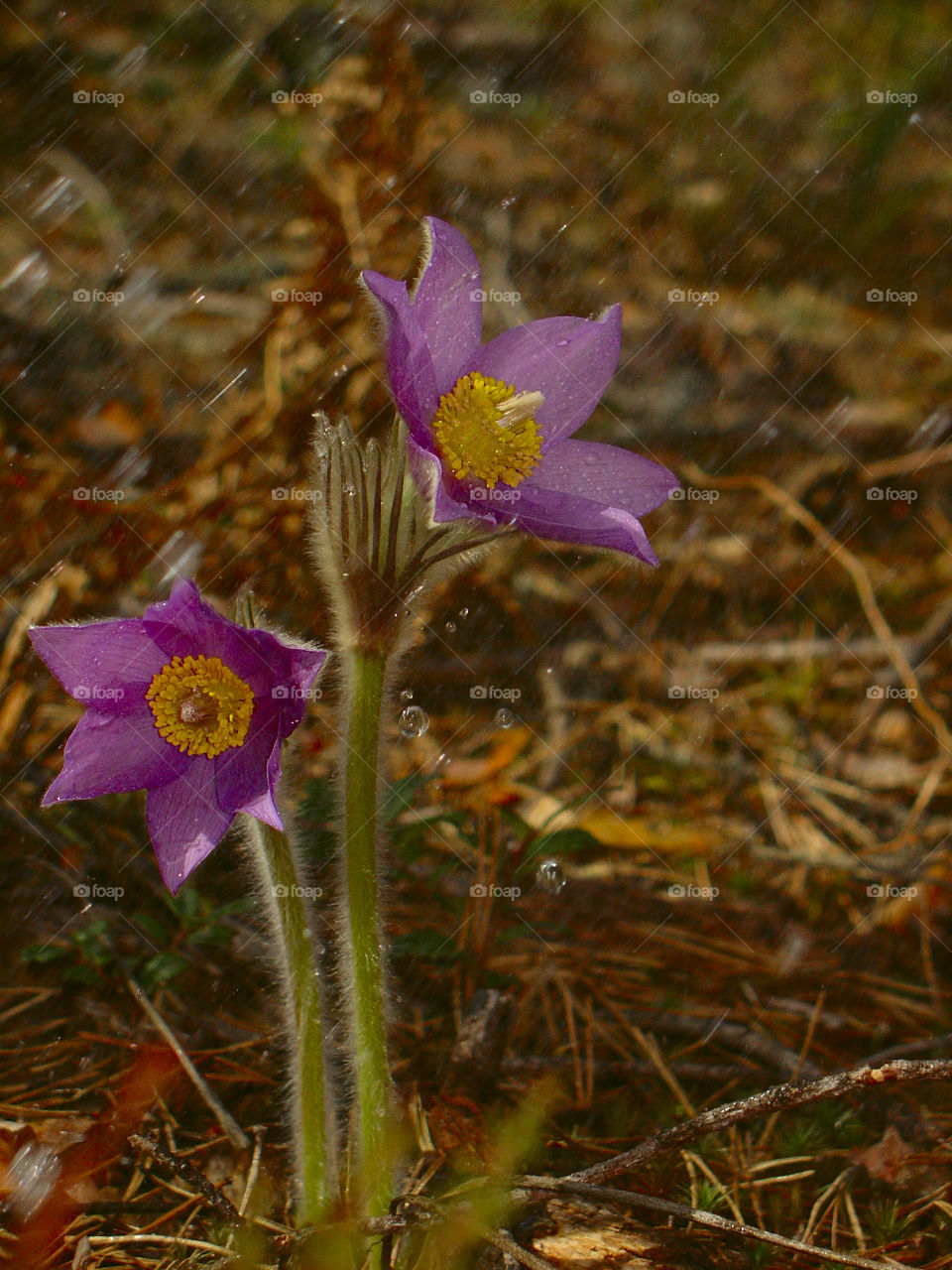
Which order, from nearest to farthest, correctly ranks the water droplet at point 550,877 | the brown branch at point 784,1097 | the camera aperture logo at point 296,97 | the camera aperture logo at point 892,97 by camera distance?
1. the brown branch at point 784,1097
2. the water droplet at point 550,877
3. the camera aperture logo at point 296,97
4. the camera aperture logo at point 892,97

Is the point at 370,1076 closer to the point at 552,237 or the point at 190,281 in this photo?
the point at 190,281

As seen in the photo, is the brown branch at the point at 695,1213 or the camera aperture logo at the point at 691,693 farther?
the camera aperture logo at the point at 691,693

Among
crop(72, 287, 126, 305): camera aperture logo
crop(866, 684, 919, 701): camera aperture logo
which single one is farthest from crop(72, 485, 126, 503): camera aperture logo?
crop(866, 684, 919, 701): camera aperture logo

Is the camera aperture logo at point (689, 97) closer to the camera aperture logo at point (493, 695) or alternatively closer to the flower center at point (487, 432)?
the camera aperture logo at point (493, 695)

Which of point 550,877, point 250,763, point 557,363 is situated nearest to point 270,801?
point 250,763

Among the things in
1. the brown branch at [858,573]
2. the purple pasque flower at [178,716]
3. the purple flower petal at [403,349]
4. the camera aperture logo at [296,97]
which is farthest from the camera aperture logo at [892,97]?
the purple pasque flower at [178,716]

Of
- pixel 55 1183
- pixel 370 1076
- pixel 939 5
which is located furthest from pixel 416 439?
pixel 939 5

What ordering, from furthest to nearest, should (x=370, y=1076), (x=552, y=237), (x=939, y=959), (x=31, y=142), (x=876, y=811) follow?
1. (x=552, y=237)
2. (x=31, y=142)
3. (x=876, y=811)
4. (x=939, y=959)
5. (x=370, y=1076)
